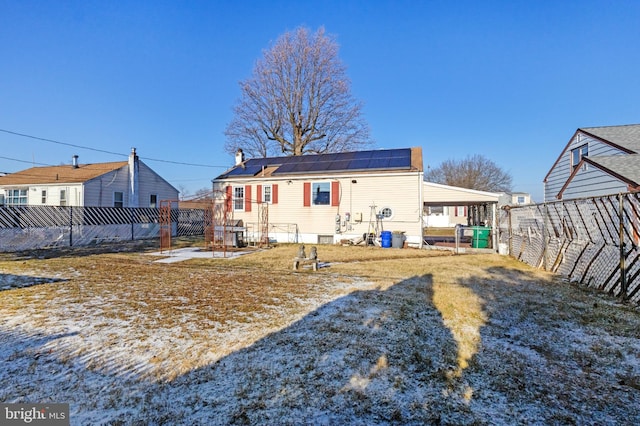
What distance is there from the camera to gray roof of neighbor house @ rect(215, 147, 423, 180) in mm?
14820

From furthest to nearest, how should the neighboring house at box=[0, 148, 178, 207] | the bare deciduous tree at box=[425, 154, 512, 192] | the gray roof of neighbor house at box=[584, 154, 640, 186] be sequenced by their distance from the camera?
the bare deciduous tree at box=[425, 154, 512, 192] → the neighboring house at box=[0, 148, 178, 207] → the gray roof of neighbor house at box=[584, 154, 640, 186]

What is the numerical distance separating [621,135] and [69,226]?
1074 inches

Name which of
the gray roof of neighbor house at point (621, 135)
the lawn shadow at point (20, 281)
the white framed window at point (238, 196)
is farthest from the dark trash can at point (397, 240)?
the lawn shadow at point (20, 281)

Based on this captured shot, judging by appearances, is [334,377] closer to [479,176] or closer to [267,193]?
[267,193]

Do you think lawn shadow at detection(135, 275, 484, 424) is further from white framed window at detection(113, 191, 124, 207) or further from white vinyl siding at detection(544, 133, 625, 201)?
white framed window at detection(113, 191, 124, 207)

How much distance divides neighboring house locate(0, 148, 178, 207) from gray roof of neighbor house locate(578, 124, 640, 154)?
89.0 ft

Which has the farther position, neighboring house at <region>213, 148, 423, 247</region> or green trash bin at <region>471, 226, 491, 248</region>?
neighboring house at <region>213, 148, 423, 247</region>

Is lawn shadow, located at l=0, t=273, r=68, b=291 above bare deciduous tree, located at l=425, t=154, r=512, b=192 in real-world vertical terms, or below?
below

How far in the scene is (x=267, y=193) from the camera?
54.1ft

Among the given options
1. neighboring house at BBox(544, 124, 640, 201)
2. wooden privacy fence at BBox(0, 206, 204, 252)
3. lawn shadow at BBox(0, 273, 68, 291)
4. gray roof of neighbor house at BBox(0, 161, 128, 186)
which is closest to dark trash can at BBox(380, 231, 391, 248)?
neighboring house at BBox(544, 124, 640, 201)

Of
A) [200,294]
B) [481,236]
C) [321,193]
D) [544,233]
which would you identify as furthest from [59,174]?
[544,233]

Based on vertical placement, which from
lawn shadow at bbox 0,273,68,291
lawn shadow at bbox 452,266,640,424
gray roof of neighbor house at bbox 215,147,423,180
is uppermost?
gray roof of neighbor house at bbox 215,147,423,180

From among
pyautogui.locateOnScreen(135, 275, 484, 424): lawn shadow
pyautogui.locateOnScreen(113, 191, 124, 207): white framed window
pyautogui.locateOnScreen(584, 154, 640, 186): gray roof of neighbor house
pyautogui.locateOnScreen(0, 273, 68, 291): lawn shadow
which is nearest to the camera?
pyautogui.locateOnScreen(135, 275, 484, 424): lawn shadow

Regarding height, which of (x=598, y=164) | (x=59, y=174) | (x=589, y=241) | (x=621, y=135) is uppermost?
(x=621, y=135)
